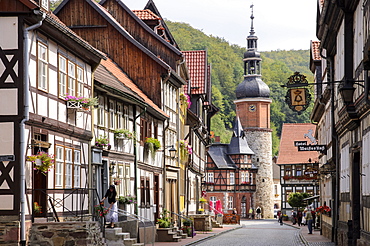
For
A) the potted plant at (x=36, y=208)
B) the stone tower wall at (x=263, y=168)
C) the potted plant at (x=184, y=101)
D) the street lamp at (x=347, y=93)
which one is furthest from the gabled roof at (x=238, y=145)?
the potted plant at (x=36, y=208)

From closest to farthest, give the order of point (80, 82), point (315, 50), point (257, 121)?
point (80, 82) < point (315, 50) < point (257, 121)

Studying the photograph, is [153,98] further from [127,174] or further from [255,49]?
[255,49]

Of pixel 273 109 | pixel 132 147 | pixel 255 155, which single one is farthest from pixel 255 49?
pixel 132 147

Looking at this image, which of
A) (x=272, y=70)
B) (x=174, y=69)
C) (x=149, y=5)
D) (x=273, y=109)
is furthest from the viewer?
(x=272, y=70)

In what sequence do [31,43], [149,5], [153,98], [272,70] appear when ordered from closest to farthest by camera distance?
[31,43]
[153,98]
[149,5]
[272,70]

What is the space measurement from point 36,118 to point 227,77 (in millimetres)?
146534

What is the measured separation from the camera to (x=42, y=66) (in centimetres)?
1912

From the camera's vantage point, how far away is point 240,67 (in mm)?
169500

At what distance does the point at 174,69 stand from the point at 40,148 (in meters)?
20.1

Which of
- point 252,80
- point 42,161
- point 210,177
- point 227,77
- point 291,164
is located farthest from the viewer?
point 227,77

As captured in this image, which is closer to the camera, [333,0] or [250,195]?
[333,0]

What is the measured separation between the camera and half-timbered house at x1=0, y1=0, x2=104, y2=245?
58.0 feet

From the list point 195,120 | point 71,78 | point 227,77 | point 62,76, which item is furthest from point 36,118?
point 227,77

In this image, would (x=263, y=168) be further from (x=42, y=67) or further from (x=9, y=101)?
(x=9, y=101)
